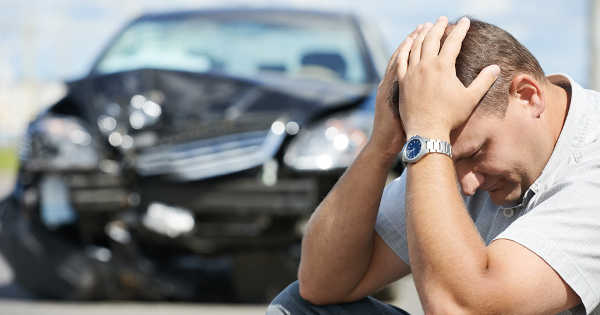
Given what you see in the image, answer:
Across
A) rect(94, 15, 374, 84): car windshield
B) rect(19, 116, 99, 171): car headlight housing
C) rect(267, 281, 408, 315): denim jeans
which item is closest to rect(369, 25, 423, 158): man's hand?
rect(267, 281, 408, 315): denim jeans

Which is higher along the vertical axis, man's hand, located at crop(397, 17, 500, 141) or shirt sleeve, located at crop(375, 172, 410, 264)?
man's hand, located at crop(397, 17, 500, 141)

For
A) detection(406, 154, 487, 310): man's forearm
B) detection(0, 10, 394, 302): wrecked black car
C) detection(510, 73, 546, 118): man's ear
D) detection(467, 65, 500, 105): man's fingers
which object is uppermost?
detection(467, 65, 500, 105): man's fingers

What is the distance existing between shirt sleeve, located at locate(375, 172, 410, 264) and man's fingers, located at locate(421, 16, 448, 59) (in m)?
0.41

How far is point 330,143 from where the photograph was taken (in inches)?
141

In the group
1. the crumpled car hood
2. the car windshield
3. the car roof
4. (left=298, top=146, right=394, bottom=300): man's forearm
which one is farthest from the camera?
the car roof

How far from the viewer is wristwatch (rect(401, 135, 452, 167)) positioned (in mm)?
1989

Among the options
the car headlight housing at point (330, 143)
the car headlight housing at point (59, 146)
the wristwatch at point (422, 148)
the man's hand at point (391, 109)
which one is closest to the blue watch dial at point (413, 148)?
the wristwatch at point (422, 148)

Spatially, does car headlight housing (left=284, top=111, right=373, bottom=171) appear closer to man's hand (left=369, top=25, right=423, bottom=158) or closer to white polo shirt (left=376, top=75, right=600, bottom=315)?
man's hand (left=369, top=25, right=423, bottom=158)

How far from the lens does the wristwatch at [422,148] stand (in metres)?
1.99

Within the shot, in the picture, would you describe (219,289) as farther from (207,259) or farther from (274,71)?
(274,71)

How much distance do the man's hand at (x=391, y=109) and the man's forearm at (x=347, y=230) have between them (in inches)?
1.3

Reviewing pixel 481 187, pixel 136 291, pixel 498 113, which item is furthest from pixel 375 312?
pixel 136 291

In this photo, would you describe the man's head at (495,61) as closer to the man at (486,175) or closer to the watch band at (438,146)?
the man at (486,175)

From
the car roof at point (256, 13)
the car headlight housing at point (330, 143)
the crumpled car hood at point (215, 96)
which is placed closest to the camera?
the car headlight housing at point (330, 143)
